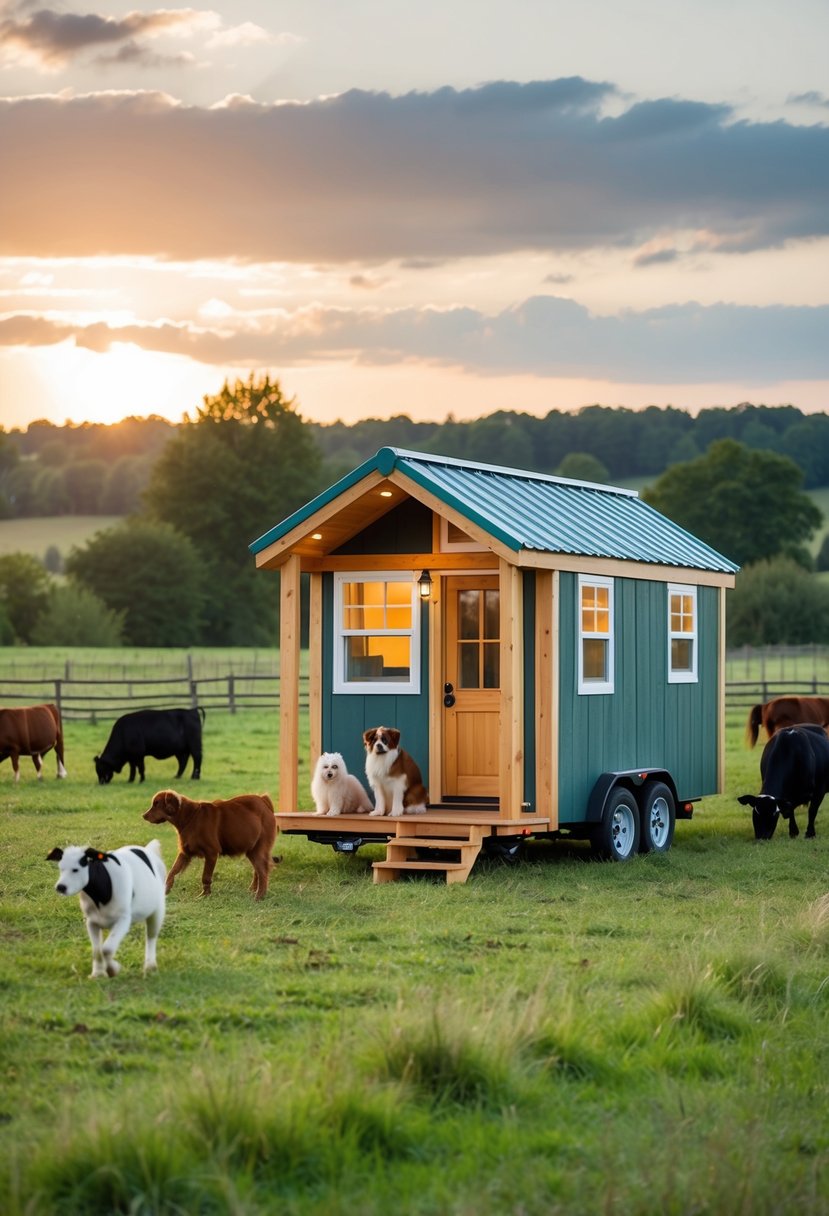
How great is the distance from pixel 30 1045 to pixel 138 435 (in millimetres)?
108362

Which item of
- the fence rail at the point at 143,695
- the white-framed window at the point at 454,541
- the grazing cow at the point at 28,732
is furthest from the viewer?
the fence rail at the point at 143,695

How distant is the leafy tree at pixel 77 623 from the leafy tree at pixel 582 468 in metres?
35.3

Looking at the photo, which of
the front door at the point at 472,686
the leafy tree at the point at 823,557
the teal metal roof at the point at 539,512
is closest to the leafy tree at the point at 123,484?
the leafy tree at the point at 823,557

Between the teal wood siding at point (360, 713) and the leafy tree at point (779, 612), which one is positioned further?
the leafy tree at point (779, 612)

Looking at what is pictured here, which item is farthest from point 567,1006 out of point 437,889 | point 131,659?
point 131,659

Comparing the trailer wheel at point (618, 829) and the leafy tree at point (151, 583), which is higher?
the leafy tree at point (151, 583)

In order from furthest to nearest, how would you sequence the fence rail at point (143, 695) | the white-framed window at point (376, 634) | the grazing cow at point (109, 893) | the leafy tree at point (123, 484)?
1. the leafy tree at point (123, 484)
2. the fence rail at point (143, 695)
3. the white-framed window at point (376, 634)
4. the grazing cow at point (109, 893)

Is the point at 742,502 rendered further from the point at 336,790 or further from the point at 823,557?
the point at 336,790

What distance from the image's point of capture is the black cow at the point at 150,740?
22.1m

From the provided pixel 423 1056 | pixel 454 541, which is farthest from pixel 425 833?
pixel 423 1056

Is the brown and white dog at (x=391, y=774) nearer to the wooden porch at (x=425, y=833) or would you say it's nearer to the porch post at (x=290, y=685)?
the wooden porch at (x=425, y=833)

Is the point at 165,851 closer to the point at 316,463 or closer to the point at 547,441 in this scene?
the point at 316,463

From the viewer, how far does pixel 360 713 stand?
49.7 feet

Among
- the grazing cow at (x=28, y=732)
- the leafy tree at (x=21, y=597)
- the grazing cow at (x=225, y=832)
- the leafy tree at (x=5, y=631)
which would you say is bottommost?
the grazing cow at (x=225, y=832)
